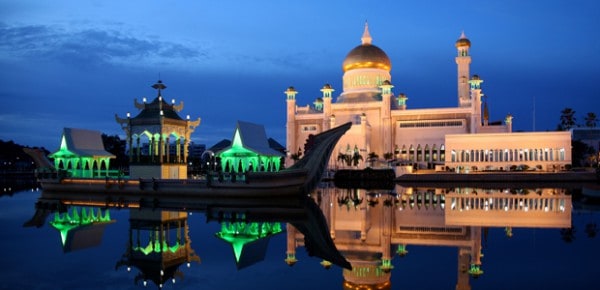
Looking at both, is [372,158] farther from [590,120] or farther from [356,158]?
[590,120]

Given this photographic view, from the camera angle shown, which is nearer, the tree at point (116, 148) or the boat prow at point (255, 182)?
the boat prow at point (255, 182)

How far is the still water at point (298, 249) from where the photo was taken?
28.3 ft

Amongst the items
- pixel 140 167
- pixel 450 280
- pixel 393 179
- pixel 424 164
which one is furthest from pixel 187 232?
pixel 424 164

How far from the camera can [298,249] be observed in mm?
11531

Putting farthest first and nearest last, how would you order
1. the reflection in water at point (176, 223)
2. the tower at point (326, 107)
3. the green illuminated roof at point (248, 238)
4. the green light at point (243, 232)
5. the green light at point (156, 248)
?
the tower at point (326, 107) → the green light at point (243, 232) → the green light at point (156, 248) → the green illuminated roof at point (248, 238) → the reflection in water at point (176, 223)

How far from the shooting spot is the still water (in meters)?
8.63

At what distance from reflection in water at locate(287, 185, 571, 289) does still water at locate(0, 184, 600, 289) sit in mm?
37

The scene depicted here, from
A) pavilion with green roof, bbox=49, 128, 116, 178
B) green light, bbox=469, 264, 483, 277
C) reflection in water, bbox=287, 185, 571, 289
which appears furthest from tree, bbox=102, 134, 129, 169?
green light, bbox=469, 264, 483, 277

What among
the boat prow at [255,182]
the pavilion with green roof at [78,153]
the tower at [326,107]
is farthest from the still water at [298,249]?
the tower at [326,107]

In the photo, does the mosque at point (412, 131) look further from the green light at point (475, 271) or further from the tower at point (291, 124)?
the green light at point (475, 271)

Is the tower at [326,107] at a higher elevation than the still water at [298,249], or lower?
higher

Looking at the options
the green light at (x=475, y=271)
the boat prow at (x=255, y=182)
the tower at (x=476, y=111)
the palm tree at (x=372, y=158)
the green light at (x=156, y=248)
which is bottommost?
the green light at (x=156, y=248)

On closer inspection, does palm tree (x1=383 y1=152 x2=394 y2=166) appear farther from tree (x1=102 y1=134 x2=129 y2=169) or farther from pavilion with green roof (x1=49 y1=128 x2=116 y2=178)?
tree (x1=102 y1=134 x2=129 y2=169)

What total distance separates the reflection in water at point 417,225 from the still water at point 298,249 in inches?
1.5
